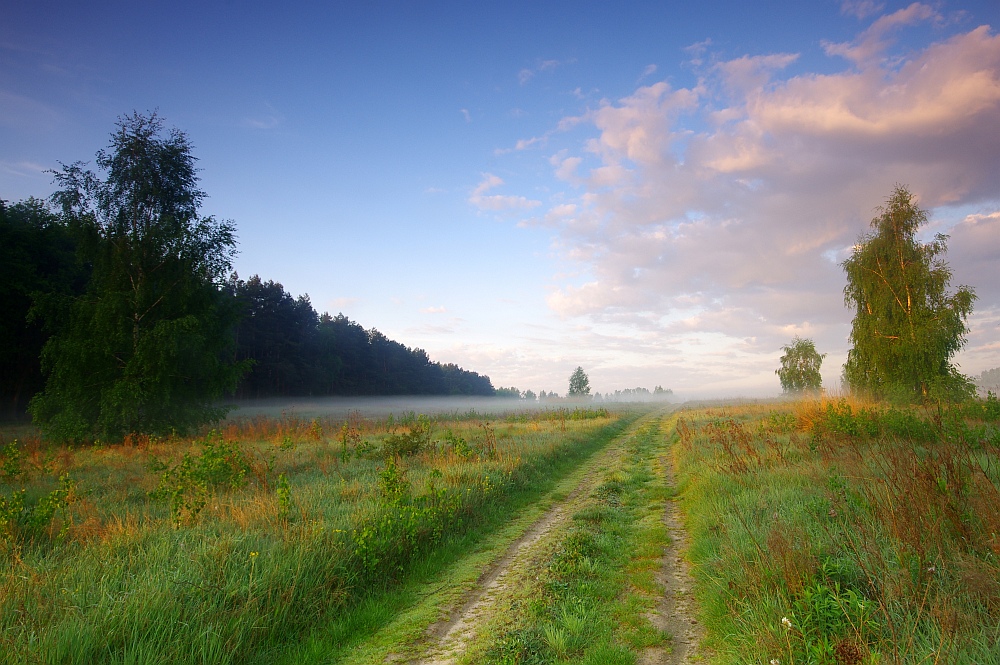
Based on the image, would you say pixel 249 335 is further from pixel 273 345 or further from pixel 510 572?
pixel 510 572

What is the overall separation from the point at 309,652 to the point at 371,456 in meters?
9.88

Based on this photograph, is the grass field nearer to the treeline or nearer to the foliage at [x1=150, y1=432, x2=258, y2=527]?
the foliage at [x1=150, y1=432, x2=258, y2=527]

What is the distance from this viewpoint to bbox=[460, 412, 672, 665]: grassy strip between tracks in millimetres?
4117

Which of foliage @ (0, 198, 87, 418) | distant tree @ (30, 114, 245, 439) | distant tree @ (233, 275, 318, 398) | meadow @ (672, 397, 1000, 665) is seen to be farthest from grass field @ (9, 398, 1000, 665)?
distant tree @ (233, 275, 318, 398)

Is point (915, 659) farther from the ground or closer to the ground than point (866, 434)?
closer to the ground

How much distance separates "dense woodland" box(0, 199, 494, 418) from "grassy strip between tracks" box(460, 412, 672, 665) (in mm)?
20845

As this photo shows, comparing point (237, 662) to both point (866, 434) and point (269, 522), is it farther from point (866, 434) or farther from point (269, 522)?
point (866, 434)

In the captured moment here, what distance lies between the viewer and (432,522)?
7219mm

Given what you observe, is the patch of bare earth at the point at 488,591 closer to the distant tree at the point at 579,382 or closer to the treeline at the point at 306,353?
the treeline at the point at 306,353

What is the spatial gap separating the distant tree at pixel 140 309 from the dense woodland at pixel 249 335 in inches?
41.4

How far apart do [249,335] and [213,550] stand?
178 feet

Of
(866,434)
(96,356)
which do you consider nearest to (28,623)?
(866,434)

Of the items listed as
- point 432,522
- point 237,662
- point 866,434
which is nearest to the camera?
point 237,662

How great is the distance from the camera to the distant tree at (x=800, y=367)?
5012 cm
